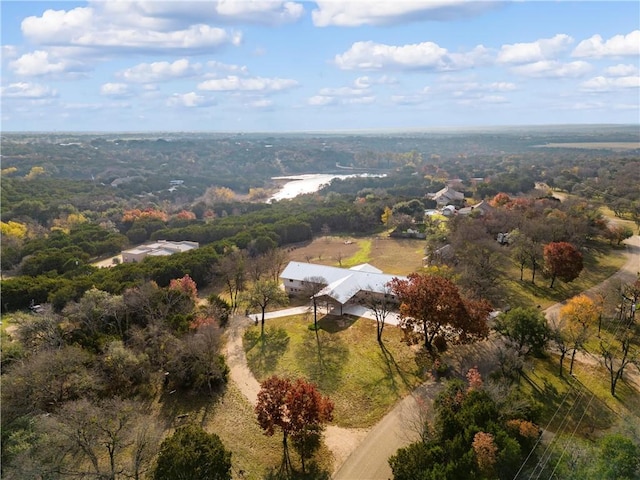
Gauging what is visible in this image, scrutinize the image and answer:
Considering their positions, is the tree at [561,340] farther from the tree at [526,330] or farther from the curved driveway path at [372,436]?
the curved driveway path at [372,436]

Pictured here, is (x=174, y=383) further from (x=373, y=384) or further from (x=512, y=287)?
(x=512, y=287)

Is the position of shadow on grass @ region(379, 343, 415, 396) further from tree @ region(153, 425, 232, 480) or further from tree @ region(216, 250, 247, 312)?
tree @ region(216, 250, 247, 312)

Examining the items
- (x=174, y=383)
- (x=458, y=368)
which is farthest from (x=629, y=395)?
(x=174, y=383)

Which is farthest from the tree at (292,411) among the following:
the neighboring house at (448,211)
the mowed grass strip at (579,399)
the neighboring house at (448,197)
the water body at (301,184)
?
the water body at (301,184)

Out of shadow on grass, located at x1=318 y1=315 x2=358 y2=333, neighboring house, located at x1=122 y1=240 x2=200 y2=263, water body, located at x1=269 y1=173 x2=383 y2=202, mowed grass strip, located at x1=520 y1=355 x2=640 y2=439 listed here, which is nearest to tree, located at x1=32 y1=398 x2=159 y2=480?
shadow on grass, located at x1=318 y1=315 x2=358 y2=333

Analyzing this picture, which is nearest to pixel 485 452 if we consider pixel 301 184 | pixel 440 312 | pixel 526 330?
pixel 440 312
